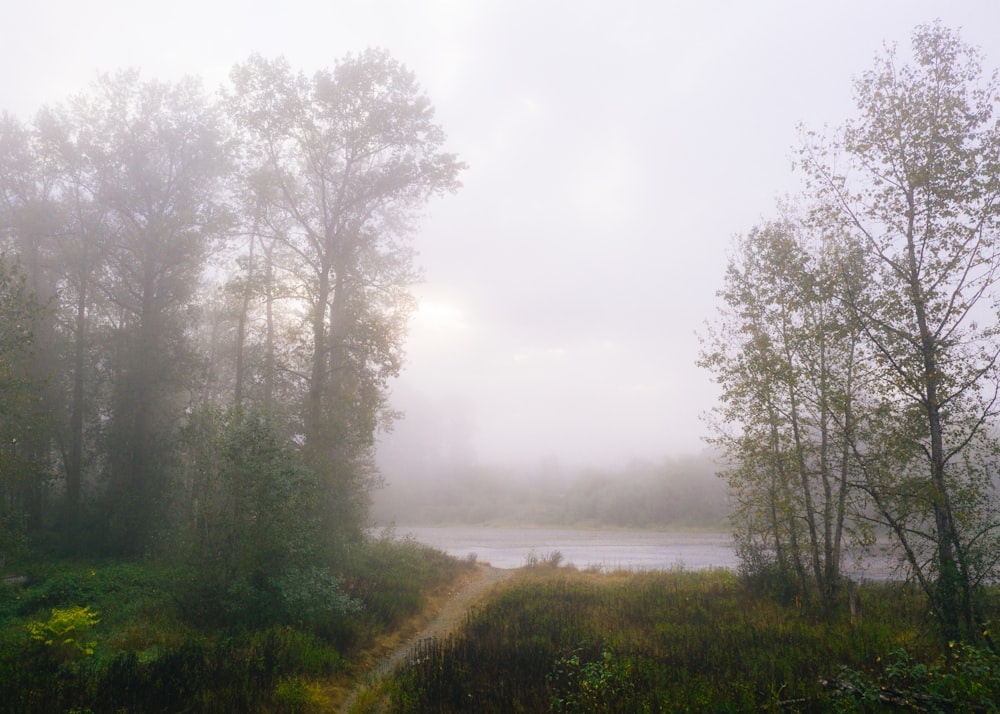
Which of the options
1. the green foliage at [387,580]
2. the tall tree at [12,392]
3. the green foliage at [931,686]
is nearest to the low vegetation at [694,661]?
the green foliage at [931,686]

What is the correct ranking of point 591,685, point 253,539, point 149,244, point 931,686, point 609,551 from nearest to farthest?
point 931,686, point 591,685, point 253,539, point 149,244, point 609,551

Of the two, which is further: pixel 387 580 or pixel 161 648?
pixel 387 580

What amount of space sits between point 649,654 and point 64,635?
943 cm

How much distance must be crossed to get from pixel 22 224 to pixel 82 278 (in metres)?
3.28

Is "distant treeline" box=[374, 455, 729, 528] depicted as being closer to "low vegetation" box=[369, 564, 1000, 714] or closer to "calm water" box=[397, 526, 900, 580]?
"calm water" box=[397, 526, 900, 580]

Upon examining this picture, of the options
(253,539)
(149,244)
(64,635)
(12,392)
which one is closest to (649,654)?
(253,539)

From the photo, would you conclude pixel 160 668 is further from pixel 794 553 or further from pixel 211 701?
pixel 794 553

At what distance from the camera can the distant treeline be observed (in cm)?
5784

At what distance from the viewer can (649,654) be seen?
945cm

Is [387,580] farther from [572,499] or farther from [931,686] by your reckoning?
[572,499]

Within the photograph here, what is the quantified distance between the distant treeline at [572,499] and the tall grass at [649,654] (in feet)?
134

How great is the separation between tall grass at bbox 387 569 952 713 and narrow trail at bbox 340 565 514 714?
789 millimetres

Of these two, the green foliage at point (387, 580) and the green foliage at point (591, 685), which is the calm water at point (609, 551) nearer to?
the green foliage at point (387, 580)

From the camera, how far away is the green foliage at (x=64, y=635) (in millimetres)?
8984
